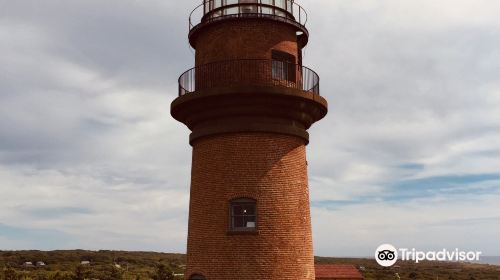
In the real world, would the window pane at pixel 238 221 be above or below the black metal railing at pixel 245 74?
below

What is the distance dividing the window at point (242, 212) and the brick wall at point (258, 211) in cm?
17

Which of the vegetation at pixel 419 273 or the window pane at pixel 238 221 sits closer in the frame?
the window pane at pixel 238 221

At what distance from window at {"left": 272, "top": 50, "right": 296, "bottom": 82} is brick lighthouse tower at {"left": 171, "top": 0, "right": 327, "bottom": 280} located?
32 millimetres

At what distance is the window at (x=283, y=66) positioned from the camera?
15.0 m

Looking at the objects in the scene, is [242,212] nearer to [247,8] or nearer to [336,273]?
[247,8]

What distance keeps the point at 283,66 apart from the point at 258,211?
444cm

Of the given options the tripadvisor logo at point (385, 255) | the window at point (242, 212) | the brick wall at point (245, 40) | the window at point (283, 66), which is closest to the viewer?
the window at point (242, 212)

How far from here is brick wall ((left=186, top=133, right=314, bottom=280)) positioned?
1387 cm

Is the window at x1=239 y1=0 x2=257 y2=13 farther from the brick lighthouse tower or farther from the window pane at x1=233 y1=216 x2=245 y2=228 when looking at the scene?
the window pane at x1=233 y1=216 x2=245 y2=228

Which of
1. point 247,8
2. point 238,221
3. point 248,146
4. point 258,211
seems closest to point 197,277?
point 238,221

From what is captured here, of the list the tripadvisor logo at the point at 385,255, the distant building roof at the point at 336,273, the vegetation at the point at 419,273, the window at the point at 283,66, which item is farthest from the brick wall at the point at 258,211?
the vegetation at the point at 419,273

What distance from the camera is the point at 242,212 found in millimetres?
14344

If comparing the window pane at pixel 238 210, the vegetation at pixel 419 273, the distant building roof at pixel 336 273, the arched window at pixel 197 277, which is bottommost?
the vegetation at pixel 419 273

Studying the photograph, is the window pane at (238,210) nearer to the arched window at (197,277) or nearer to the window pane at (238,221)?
the window pane at (238,221)
